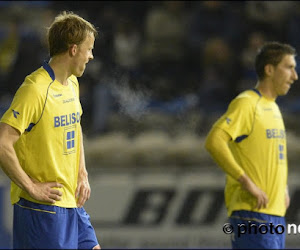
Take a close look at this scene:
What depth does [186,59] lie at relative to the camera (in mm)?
8469

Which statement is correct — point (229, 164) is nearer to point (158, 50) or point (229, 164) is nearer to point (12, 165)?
point (12, 165)

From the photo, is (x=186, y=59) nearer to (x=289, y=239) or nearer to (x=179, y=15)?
(x=179, y=15)

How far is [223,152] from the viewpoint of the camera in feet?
15.6

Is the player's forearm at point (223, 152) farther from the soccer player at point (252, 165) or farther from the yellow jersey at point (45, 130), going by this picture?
the yellow jersey at point (45, 130)

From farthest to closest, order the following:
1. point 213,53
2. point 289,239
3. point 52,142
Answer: point 213,53
point 289,239
point 52,142

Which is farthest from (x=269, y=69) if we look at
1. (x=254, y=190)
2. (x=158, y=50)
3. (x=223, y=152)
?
(x=158, y=50)

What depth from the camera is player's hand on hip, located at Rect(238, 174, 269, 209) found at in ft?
15.5

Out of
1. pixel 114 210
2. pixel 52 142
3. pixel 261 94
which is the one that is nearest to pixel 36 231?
pixel 52 142

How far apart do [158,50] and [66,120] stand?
485cm

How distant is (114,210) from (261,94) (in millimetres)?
3241

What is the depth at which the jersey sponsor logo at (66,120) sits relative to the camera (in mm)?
3669

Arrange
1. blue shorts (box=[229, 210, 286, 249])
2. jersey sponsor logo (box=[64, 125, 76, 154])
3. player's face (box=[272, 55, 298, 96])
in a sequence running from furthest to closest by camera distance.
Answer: player's face (box=[272, 55, 298, 96]) → blue shorts (box=[229, 210, 286, 249]) → jersey sponsor logo (box=[64, 125, 76, 154])

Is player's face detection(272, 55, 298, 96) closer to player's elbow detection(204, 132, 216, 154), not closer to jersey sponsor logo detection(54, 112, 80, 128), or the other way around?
player's elbow detection(204, 132, 216, 154)

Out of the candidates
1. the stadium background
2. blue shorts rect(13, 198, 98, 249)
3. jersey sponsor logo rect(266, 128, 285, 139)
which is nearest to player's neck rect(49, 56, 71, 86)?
blue shorts rect(13, 198, 98, 249)
